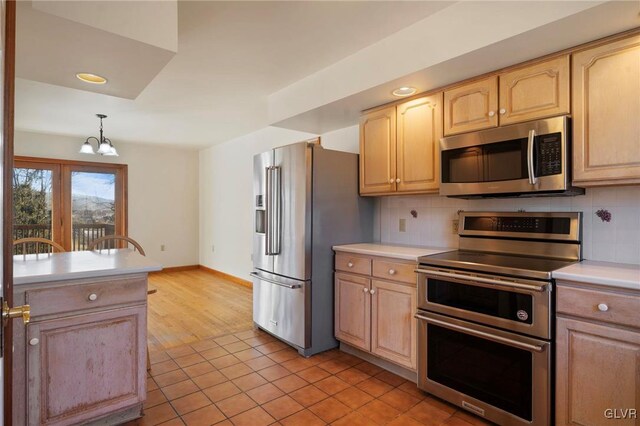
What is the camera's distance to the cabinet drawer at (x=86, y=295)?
1584 mm

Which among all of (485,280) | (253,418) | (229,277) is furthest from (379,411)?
(229,277)

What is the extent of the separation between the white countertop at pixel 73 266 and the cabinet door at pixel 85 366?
0.21 meters

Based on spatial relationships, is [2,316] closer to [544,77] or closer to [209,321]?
[544,77]

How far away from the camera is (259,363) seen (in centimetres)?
265

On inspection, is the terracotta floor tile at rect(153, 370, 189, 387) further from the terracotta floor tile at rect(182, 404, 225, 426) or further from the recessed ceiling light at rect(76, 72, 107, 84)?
the recessed ceiling light at rect(76, 72, 107, 84)

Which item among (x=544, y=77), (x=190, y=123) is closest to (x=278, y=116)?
(x=190, y=123)

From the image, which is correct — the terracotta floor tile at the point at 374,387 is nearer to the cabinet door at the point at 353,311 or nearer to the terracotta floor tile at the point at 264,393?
the cabinet door at the point at 353,311

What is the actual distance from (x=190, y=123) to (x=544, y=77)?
13.4ft

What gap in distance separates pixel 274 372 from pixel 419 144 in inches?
79.1

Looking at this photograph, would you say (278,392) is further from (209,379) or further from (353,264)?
(353,264)

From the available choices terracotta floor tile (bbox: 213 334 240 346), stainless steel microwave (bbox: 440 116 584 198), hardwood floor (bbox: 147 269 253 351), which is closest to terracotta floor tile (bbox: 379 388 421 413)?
stainless steel microwave (bbox: 440 116 584 198)

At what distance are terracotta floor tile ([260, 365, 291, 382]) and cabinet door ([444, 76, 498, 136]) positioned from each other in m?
2.08

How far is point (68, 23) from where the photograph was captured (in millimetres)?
1559

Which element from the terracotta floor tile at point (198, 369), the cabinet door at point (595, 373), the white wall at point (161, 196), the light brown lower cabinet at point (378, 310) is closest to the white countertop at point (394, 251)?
the light brown lower cabinet at point (378, 310)
